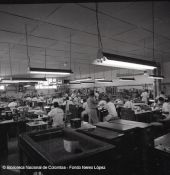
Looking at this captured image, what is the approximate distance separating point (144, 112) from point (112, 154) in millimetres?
4771

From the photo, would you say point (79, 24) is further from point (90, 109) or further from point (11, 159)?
point (11, 159)

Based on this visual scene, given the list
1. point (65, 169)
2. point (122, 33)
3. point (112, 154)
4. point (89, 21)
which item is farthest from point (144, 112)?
point (65, 169)

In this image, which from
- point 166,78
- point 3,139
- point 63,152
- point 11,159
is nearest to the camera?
point 63,152

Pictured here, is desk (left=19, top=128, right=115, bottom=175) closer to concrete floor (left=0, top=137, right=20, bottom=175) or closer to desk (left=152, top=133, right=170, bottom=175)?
desk (left=152, top=133, right=170, bottom=175)

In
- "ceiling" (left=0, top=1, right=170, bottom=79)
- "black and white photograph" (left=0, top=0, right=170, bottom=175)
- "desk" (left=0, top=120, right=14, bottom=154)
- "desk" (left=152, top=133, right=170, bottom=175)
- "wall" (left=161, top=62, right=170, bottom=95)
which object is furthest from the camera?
"wall" (left=161, top=62, right=170, bottom=95)

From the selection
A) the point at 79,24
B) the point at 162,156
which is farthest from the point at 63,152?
the point at 79,24

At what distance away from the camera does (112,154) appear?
1.50 meters

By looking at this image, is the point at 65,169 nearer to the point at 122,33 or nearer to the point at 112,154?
the point at 112,154

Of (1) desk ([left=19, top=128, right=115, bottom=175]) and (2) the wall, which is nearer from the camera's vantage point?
(1) desk ([left=19, top=128, right=115, bottom=175])

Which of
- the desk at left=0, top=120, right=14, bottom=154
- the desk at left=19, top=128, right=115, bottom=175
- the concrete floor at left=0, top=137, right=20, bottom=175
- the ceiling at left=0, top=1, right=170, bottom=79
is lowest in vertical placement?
the concrete floor at left=0, top=137, right=20, bottom=175

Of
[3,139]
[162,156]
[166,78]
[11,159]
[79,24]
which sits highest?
[79,24]

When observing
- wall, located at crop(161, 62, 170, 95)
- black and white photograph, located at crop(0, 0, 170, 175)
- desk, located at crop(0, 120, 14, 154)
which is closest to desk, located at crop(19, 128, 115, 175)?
black and white photograph, located at crop(0, 0, 170, 175)

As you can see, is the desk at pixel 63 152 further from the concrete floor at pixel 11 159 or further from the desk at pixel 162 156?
the concrete floor at pixel 11 159

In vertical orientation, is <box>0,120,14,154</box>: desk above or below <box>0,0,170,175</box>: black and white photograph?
below
